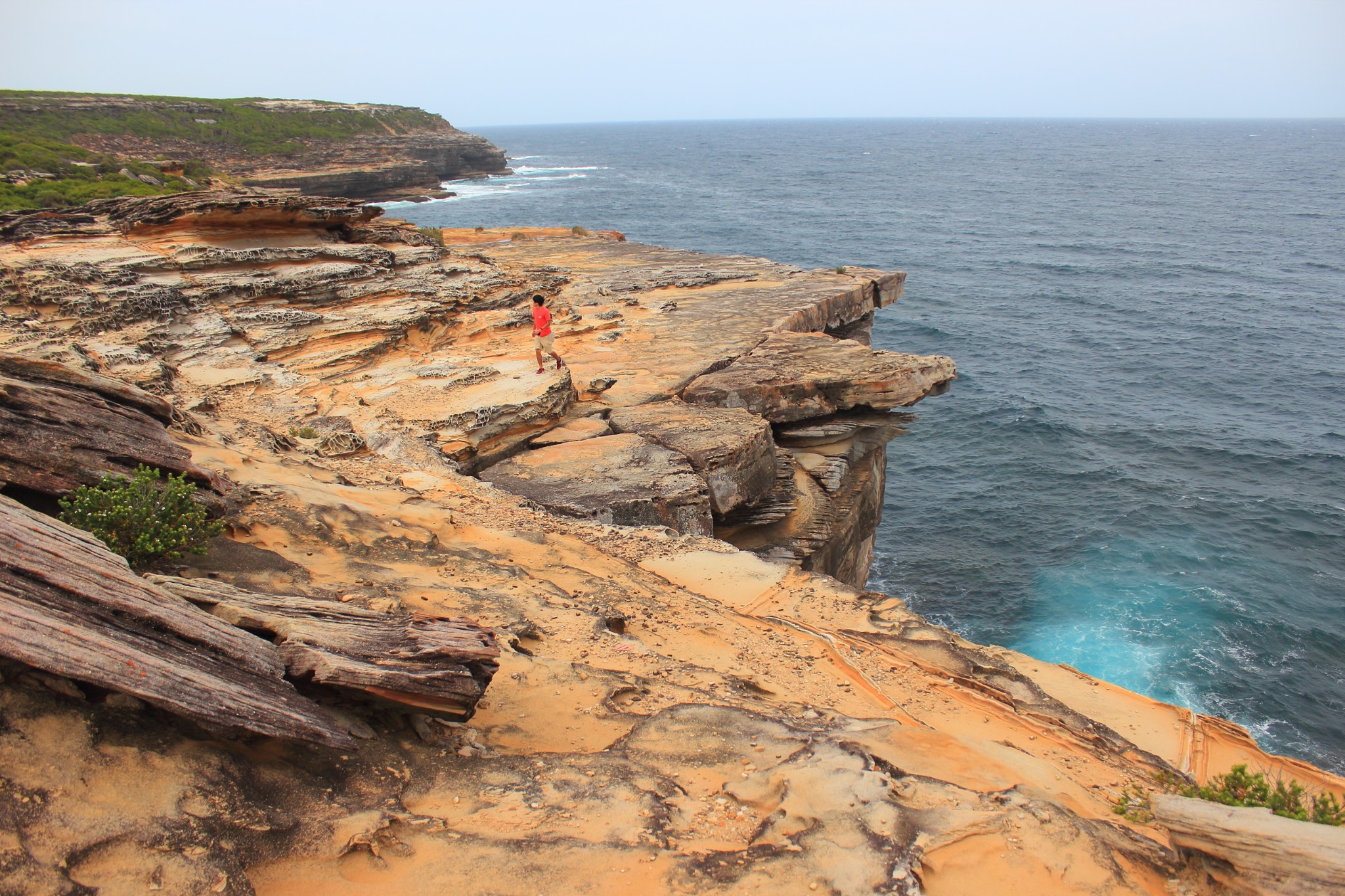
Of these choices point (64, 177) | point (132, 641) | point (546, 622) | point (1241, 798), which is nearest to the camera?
point (132, 641)

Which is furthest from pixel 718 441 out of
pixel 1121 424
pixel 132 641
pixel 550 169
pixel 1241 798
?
pixel 550 169

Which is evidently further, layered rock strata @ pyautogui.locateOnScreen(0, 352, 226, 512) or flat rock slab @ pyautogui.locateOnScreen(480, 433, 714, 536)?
flat rock slab @ pyautogui.locateOnScreen(480, 433, 714, 536)

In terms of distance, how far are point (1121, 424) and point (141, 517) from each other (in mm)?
34597

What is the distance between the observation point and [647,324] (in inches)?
948

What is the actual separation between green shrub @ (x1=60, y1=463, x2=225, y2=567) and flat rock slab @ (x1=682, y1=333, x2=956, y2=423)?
11981 mm

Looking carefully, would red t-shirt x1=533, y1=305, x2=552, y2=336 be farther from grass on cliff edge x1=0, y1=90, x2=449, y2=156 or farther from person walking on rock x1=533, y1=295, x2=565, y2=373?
grass on cliff edge x1=0, y1=90, x2=449, y2=156

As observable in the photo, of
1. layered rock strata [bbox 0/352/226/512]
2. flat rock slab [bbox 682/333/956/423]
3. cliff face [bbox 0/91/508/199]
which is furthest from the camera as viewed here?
cliff face [bbox 0/91/508/199]

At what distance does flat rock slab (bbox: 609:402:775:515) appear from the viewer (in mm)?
15188

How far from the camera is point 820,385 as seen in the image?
62.7 feet

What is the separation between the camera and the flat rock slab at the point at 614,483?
44.6 ft

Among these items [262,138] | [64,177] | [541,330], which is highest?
[262,138]

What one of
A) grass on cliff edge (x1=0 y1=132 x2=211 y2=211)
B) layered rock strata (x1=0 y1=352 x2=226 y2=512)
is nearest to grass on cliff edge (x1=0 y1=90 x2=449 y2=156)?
grass on cliff edge (x1=0 y1=132 x2=211 y2=211)

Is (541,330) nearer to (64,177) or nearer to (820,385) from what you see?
(820,385)

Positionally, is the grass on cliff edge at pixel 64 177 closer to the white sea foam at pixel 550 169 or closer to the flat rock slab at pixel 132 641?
the flat rock slab at pixel 132 641
